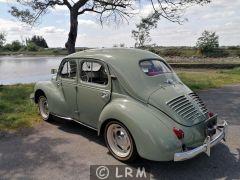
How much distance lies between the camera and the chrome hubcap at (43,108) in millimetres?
7264

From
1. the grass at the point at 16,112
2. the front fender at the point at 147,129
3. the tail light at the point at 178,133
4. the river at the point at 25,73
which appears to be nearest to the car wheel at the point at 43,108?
the grass at the point at 16,112

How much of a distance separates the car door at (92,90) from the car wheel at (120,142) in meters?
0.48

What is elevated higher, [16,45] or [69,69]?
[69,69]

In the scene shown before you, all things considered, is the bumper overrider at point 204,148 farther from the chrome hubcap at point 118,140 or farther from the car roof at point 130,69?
the car roof at point 130,69

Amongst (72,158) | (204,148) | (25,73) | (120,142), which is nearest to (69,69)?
(72,158)

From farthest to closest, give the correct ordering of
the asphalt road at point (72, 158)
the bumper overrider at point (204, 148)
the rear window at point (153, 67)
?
the rear window at point (153, 67) → the asphalt road at point (72, 158) → the bumper overrider at point (204, 148)

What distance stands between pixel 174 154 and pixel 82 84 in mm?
2368

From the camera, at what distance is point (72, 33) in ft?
43.8

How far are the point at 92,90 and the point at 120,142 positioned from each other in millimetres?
1113

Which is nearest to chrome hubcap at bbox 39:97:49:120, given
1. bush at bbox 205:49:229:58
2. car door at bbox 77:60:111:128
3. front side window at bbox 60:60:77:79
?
front side window at bbox 60:60:77:79

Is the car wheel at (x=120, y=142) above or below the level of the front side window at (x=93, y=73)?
below

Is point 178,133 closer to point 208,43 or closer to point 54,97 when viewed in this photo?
point 54,97

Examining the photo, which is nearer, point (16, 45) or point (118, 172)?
point (118, 172)

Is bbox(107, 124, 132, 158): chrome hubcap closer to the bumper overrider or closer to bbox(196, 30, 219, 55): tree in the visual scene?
the bumper overrider
